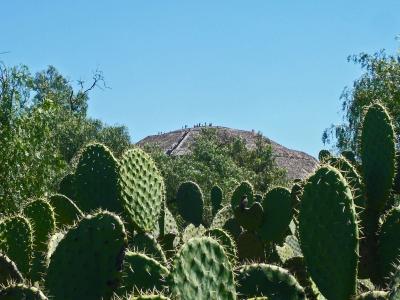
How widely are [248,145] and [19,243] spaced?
43.0 m

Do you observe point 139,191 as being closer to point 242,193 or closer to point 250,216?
point 250,216

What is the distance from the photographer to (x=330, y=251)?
9.25 feet

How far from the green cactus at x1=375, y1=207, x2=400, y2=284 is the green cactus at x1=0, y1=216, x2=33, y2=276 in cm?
152

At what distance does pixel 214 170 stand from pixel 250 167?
643cm

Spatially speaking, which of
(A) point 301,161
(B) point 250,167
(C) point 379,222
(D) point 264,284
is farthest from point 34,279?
(A) point 301,161

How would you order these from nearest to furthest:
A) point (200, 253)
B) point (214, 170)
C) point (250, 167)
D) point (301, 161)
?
point (200, 253) → point (214, 170) → point (250, 167) → point (301, 161)

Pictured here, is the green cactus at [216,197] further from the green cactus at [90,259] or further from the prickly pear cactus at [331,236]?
the green cactus at [90,259]

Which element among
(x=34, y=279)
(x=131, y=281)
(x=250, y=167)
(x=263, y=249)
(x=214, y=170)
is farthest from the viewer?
(x=250, y=167)

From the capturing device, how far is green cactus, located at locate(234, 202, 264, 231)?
Result: 4938 mm

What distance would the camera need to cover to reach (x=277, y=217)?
4949 mm

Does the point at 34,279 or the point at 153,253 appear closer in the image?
the point at 153,253

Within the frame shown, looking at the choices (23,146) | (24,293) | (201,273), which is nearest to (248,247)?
(24,293)

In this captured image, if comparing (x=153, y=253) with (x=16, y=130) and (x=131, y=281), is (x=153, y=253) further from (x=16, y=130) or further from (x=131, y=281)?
(x=16, y=130)

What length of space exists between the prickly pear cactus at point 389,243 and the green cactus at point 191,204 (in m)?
2.68
